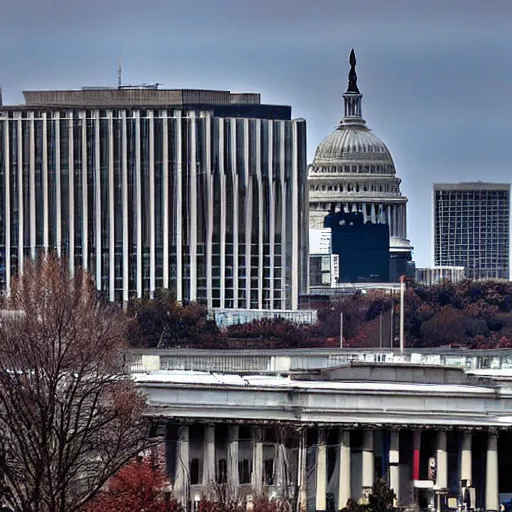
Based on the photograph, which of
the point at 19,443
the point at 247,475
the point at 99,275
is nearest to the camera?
the point at 19,443

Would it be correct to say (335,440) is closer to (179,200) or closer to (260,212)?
(179,200)

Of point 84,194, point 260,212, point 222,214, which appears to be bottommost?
point 222,214

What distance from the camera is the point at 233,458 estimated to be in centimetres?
8319

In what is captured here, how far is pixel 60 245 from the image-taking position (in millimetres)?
186625

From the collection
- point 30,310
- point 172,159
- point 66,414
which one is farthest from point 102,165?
point 66,414

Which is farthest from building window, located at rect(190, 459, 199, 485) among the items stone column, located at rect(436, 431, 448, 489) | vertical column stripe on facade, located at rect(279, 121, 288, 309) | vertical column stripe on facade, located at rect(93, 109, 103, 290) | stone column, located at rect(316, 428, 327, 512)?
vertical column stripe on facade, located at rect(279, 121, 288, 309)

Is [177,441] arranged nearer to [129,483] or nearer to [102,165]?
[129,483]

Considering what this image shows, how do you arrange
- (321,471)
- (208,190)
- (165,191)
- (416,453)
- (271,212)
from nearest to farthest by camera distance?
(321,471) → (416,453) → (165,191) → (208,190) → (271,212)

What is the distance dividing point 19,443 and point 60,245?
118 metres

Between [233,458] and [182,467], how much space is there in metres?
1.07

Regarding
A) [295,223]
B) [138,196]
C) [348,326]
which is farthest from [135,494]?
[295,223]

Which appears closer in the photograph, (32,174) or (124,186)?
(32,174)

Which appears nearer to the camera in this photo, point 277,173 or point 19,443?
point 19,443

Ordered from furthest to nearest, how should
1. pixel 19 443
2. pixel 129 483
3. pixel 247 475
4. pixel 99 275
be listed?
1. pixel 99 275
2. pixel 247 475
3. pixel 129 483
4. pixel 19 443
